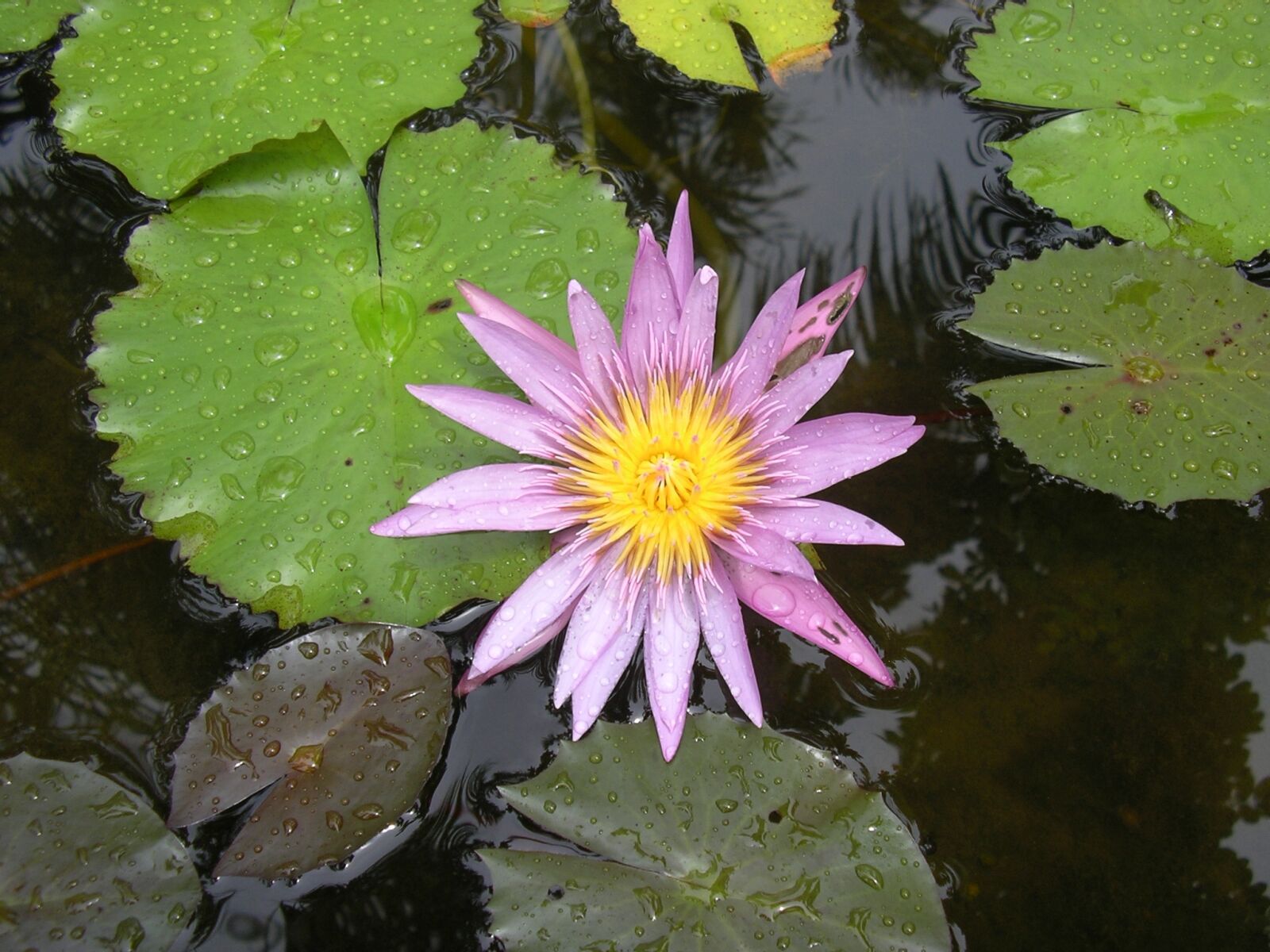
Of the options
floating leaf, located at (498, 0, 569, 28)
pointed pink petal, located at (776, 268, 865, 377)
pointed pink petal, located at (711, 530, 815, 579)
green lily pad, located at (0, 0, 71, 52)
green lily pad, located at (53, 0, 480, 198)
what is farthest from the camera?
floating leaf, located at (498, 0, 569, 28)

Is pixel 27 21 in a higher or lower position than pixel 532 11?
higher

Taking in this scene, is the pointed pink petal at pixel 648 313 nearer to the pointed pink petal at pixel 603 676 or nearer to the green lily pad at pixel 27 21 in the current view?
the pointed pink petal at pixel 603 676

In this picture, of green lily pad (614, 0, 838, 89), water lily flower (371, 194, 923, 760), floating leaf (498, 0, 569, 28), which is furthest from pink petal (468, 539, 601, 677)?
floating leaf (498, 0, 569, 28)

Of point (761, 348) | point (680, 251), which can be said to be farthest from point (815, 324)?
point (680, 251)

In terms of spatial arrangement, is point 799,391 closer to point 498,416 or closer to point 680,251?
point 680,251

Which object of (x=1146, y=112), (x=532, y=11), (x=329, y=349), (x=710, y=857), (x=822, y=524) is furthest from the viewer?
(x=532, y=11)

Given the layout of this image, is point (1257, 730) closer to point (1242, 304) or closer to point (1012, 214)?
point (1242, 304)

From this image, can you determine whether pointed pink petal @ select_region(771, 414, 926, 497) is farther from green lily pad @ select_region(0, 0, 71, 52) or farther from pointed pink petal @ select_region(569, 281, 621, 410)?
green lily pad @ select_region(0, 0, 71, 52)
